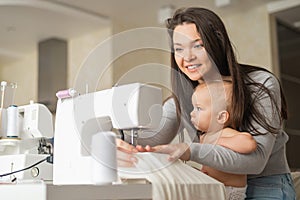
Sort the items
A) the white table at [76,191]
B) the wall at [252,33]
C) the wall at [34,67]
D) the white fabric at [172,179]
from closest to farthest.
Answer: the white table at [76,191]
the white fabric at [172,179]
the wall at [252,33]
the wall at [34,67]

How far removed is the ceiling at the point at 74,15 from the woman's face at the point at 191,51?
2.64 meters

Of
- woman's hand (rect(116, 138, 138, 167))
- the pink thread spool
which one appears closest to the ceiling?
the pink thread spool

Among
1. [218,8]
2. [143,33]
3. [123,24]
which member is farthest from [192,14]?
[123,24]

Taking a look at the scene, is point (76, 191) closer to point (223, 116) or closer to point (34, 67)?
point (223, 116)

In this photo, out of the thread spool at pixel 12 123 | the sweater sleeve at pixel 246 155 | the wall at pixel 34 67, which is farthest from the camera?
the wall at pixel 34 67

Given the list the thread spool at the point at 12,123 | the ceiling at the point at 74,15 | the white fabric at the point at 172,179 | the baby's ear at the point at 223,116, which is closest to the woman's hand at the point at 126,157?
the white fabric at the point at 172,179

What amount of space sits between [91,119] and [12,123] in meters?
0.44

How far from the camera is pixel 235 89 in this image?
1147mm

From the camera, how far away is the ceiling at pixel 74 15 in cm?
373

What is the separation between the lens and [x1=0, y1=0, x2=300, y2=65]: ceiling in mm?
3729

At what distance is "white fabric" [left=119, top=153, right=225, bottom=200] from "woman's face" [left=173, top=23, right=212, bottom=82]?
238mm

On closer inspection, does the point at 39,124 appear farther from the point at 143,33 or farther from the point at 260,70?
the point at 260,70

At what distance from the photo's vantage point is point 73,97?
119 cm

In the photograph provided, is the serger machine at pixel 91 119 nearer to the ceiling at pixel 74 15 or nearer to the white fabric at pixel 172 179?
the white fabric at pixel 172 179
